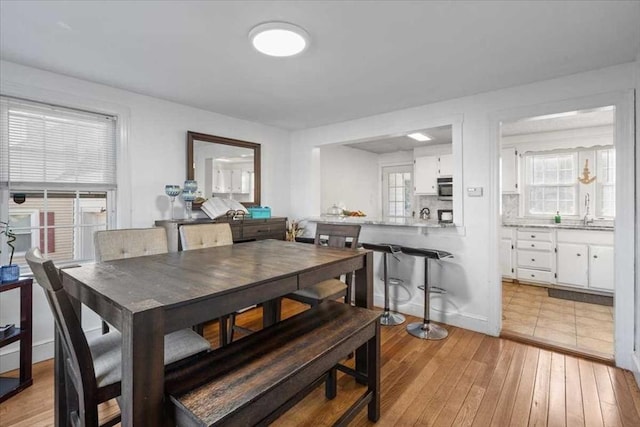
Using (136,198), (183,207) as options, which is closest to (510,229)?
(183,207)

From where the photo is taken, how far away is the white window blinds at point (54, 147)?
7.95 feet

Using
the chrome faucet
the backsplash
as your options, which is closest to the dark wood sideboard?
the backsplash

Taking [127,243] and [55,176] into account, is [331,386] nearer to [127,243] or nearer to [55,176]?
[127,243]

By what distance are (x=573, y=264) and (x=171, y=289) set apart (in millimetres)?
4981

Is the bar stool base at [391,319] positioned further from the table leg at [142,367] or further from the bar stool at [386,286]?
the table leg at [142,367]

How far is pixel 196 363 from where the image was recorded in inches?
52.7

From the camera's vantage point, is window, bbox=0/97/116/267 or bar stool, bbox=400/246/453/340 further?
bar stool, bbox=400/246/453/340

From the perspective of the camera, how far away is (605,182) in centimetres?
442

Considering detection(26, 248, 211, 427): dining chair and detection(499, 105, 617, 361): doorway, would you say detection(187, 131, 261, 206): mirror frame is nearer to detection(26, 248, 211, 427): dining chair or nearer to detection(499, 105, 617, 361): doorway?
detection(26, 248, 211, 427): dining chair

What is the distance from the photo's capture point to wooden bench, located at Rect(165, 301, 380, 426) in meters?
1.08

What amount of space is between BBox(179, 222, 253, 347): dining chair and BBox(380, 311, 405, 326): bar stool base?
4.91 feet

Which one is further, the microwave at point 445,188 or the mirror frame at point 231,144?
the microwave at point 445,188

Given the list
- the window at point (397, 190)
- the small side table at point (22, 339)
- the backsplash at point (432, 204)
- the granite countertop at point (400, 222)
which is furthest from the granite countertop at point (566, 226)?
the small side table at point (22, 339)

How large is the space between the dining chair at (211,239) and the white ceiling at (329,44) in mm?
1289
